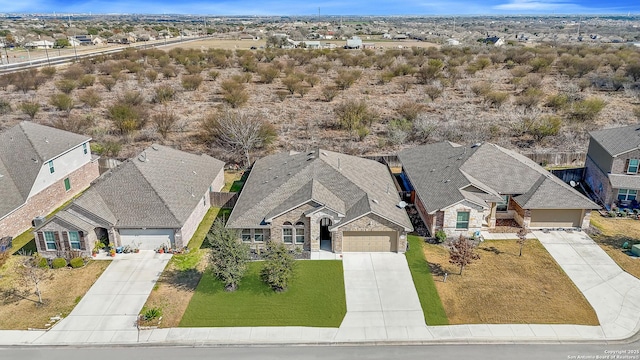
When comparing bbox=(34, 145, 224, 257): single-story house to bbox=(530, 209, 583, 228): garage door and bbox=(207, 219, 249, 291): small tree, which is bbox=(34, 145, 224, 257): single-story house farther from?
bbox=(530, 209, 583, 228): garage door

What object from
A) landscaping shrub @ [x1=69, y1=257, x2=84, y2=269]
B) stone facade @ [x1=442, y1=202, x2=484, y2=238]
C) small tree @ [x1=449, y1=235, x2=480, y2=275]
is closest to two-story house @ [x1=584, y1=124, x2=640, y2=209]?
stone facade @ [x1=442, y1=202, x2=484, y2=238]

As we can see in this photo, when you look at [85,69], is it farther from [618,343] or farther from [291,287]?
[618,343]

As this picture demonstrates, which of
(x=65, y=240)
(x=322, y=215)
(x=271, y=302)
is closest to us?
(x=271, y=302)

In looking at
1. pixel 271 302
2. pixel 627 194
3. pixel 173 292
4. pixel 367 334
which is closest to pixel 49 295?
pixel 173 292

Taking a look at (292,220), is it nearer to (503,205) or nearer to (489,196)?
(489,196)

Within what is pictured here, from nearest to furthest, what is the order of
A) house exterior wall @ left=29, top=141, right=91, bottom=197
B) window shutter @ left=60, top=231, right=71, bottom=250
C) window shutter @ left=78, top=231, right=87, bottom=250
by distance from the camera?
window shutter @ left=60, top=231, right=71, bottom=250, window shutter @ left=78, top=231, right=87, bottom=250, house exterior wall @ left=29, top=141, right=91, bottom=197

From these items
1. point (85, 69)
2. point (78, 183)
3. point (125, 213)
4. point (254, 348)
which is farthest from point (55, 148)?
point (85, 69)
